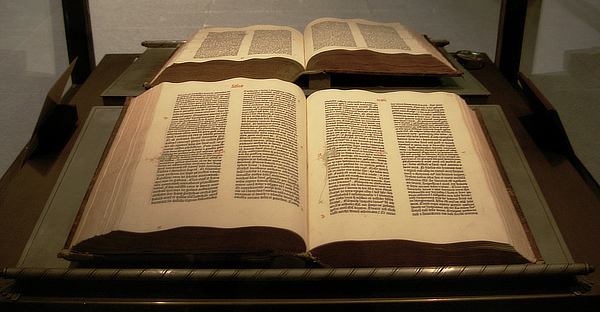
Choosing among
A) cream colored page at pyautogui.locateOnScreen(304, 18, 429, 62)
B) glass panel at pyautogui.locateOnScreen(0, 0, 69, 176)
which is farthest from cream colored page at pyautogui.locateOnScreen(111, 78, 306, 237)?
glass panel at pyautogui.locateOnScreen(0, 0, 69, 176)

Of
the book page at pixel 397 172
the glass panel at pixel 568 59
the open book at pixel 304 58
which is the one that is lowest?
the glass panel at pixel 568 59

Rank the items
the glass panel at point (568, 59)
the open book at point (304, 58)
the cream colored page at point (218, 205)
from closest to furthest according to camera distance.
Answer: the cream colored page at point (218, 205), the open book at point (304, 58), the glass panel at point (568, 59)

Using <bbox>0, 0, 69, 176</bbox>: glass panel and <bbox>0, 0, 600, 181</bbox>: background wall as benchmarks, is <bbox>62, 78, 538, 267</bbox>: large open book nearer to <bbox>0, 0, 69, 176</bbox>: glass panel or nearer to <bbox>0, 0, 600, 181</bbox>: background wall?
<bbox>0, 0, 600, 181</bbox>: background wall

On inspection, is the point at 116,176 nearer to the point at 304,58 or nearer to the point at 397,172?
the point at 397,172

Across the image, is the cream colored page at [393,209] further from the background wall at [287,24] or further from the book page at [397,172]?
the background wall at [287,24]

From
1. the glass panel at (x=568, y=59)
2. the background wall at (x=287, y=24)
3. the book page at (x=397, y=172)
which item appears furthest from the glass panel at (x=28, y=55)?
the glass panel at (x=568, y=59)

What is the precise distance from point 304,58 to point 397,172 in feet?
2.06

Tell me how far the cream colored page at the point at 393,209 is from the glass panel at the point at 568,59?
1200 millimetres

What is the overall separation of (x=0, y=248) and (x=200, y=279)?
0.47m

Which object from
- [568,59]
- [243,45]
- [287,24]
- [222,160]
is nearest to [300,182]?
[222,160]

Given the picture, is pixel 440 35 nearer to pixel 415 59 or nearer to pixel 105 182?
pixel 415 59

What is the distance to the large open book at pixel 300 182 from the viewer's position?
771 mm

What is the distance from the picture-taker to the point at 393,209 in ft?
2.72

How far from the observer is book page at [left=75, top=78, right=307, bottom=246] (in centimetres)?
78
